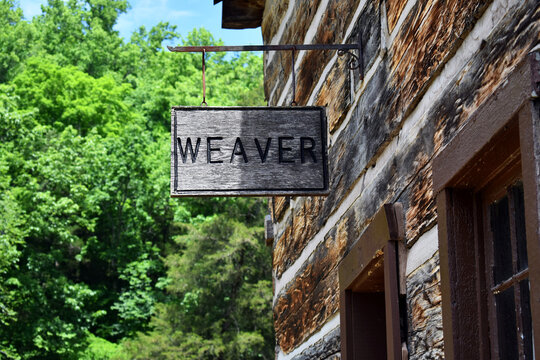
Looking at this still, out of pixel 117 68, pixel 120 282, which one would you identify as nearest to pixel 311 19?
pixel 120 282

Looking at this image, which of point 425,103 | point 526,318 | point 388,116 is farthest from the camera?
point 388,116

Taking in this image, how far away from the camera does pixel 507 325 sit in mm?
2559

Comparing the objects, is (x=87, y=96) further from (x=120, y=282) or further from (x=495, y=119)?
(x=495, y=119)

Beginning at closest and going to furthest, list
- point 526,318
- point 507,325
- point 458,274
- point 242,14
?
point 526,318
point 507,325
point 458,274
point 242,14

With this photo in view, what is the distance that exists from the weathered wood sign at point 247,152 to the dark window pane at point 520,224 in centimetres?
170

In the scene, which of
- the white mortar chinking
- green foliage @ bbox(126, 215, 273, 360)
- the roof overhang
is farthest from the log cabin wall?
green foliage @ bbox(126, 215, 273, 360)

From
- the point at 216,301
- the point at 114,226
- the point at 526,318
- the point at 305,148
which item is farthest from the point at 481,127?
the point at 114,226

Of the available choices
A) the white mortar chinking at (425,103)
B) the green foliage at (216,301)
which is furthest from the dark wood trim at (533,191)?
the green foliage at (216,301)

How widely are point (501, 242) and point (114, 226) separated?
32.6 m

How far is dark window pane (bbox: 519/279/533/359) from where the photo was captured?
2.40m

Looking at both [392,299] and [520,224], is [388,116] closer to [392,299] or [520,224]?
[392,299]

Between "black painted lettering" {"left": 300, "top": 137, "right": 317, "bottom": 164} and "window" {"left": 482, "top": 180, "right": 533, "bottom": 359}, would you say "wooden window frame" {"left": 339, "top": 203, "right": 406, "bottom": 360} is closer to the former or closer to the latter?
"black painted lettering" {"left": 300, "top": 137, "right": 317, "bottom": 164}

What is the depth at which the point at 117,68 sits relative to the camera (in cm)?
4453

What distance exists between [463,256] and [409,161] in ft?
2.11
